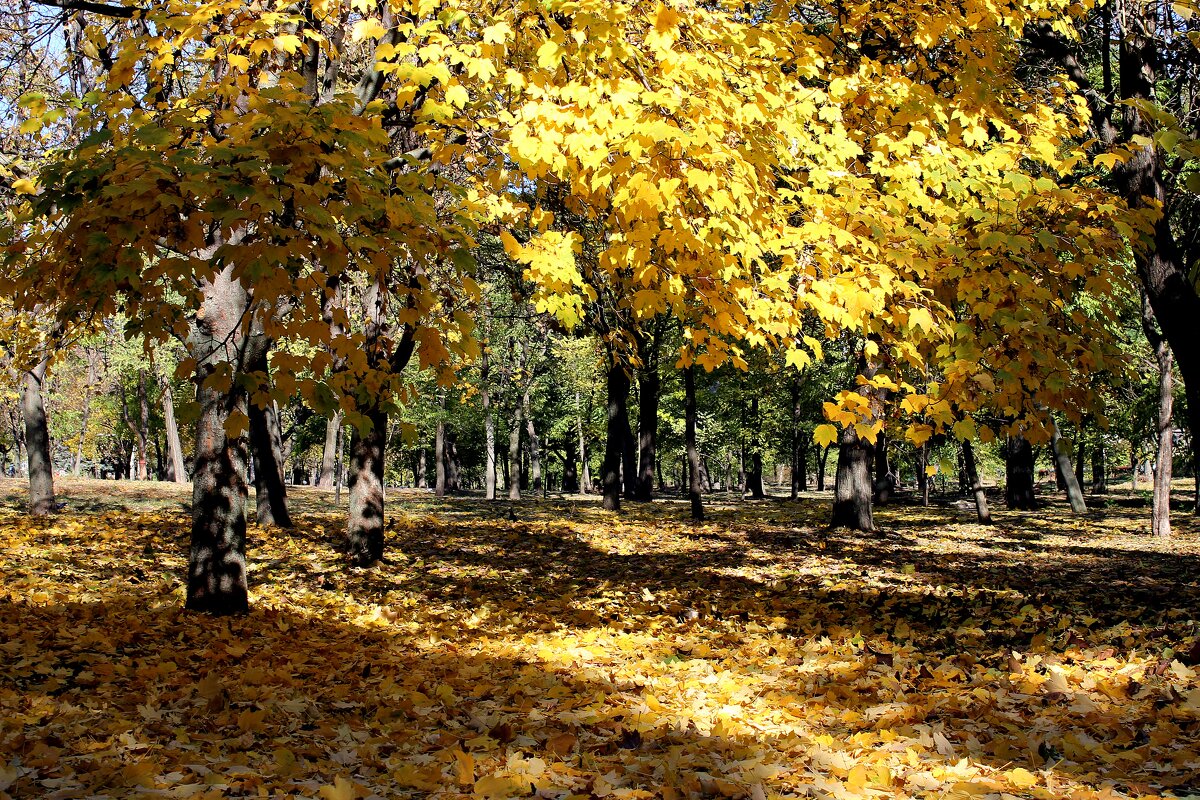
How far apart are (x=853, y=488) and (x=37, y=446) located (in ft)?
48.6

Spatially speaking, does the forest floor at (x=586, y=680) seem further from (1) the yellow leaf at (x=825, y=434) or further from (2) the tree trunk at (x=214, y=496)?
(1) the yellow leaf at (x=825, y=434)

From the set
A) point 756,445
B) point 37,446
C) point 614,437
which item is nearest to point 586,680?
point 37,446

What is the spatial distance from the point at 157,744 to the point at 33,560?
670 centimetres

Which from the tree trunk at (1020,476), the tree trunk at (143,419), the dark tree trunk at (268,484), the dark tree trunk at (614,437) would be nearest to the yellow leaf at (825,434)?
the dark tree trunk at (268,484)

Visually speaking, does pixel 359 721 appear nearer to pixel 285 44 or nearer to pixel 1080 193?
pixel 285 44

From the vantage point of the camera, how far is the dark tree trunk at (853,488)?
15.7 m

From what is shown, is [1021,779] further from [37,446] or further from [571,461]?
[571,461]

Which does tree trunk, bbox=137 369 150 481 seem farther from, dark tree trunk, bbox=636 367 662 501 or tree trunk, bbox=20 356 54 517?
tree trunk, bbox=20 356 54 517

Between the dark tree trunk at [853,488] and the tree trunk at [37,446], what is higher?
the tree trunk at [37,446]

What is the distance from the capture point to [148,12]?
17.1 feet

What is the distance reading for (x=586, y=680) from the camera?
5.06 metres

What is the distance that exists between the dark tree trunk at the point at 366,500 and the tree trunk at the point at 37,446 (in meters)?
6.13

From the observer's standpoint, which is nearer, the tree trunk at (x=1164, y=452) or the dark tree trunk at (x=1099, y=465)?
the tree trunk at (x=1164, y=452)

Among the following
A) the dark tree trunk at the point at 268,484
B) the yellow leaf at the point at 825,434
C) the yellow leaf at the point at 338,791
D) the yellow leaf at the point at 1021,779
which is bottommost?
the yellow leaf at the point at 1021,779
